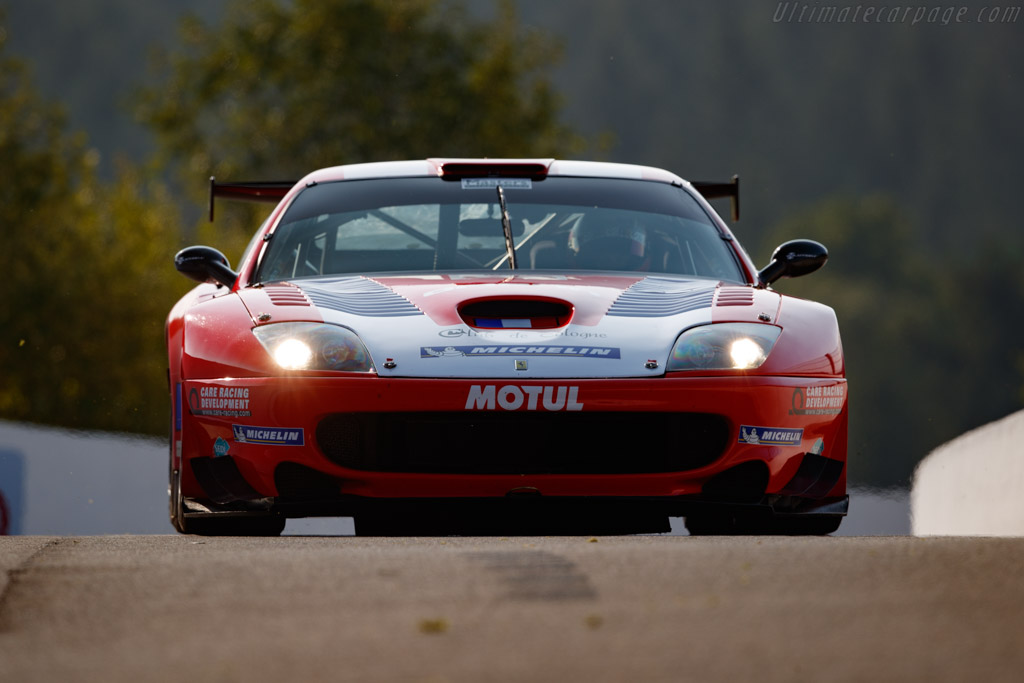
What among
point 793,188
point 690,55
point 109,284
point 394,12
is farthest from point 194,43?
point 690,55

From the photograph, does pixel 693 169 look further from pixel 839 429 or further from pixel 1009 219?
pixel 839 429

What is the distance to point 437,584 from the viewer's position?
3.90 m

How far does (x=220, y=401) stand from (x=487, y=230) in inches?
55.4

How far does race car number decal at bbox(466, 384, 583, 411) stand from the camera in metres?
5.21

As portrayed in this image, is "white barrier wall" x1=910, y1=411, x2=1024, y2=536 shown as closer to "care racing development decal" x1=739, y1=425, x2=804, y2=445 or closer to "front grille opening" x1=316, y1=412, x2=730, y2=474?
"care racing development decal" x1=739, y1=425, x2=804, y2=445

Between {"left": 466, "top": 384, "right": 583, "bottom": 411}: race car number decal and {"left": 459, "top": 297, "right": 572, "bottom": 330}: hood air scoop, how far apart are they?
0.97ft

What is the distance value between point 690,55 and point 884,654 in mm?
169858

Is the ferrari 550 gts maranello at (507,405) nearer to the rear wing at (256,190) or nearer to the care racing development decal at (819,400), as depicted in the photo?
the care racing development decal at (819,400)

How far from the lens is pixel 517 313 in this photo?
5516 mm

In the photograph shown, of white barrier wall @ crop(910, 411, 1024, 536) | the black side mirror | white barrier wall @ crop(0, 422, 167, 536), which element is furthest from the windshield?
white barrier wall @ crop(0, 422, 167, 536)

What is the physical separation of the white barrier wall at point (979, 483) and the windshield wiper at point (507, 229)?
11.0 ft

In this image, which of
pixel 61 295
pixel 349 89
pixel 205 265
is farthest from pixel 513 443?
pixel 349 89

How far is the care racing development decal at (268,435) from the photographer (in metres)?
5.36

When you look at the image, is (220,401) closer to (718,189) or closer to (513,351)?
(513,351)
